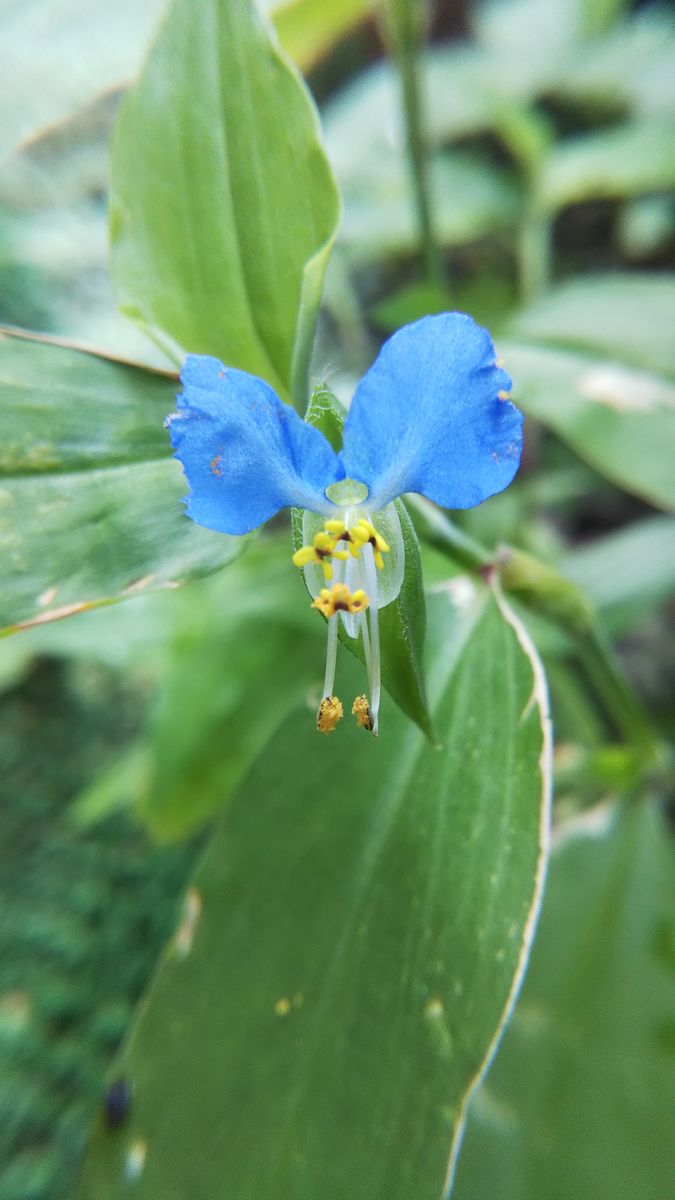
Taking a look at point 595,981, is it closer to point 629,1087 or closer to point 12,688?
point 629,1087

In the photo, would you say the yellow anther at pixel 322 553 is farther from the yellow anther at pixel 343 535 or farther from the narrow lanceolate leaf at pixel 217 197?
the narrow lanceolate leaf at pixel 217 197

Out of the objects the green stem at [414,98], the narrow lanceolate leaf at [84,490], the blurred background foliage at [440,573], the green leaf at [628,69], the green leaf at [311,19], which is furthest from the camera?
the green leaf at [628,69]

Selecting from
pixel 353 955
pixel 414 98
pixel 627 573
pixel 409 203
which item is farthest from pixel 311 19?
pixel 353 955

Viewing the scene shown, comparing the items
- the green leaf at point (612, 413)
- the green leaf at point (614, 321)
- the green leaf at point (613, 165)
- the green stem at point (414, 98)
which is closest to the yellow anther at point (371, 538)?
the green leaf at point (612, 413)

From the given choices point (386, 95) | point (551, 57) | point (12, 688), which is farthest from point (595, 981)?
point (551, 57)

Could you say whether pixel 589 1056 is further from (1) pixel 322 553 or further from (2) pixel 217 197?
(2) pixel 217 197

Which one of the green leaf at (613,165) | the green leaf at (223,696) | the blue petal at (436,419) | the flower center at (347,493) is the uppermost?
the blue petal at (436,419)

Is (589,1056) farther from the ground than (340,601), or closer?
closer
